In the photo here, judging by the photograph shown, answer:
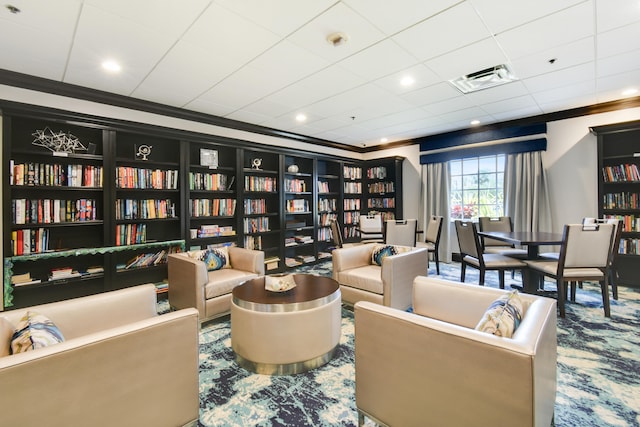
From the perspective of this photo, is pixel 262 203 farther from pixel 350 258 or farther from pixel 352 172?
pixel 352 172

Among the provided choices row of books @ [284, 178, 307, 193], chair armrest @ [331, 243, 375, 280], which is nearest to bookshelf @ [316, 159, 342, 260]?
row of books @ [284, 178, 307, 193]

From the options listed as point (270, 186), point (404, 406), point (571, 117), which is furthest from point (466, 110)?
point (404, 406)

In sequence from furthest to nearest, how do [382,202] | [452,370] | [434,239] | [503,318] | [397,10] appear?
[382,202]
[434,239]
[397,10]
[503,318]
[452,370]

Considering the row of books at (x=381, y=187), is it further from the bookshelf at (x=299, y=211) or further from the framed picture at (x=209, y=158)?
the framed picture at (x=209, y=158)

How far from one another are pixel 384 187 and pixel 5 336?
6090 mm

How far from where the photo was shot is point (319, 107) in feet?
13.0

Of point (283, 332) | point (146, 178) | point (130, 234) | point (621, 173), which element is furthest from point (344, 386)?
point (621, 173)

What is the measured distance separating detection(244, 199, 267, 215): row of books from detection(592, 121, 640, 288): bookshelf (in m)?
4.96

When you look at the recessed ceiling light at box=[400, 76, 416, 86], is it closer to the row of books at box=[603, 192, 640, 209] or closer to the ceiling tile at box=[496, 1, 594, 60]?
the ceiling tile at box=[496, 1, 594, 60]

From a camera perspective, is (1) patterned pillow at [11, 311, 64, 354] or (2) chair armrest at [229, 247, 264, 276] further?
(2) chair armrest at [229, 247, 264, 276]

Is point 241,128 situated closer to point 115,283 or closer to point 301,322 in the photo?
point 115,283

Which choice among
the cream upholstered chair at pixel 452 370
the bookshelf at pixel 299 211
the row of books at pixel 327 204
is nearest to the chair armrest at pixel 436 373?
the cream upholstered chair at pixel 452 370

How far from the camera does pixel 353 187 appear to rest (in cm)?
654

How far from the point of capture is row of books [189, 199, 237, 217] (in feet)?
13.4
